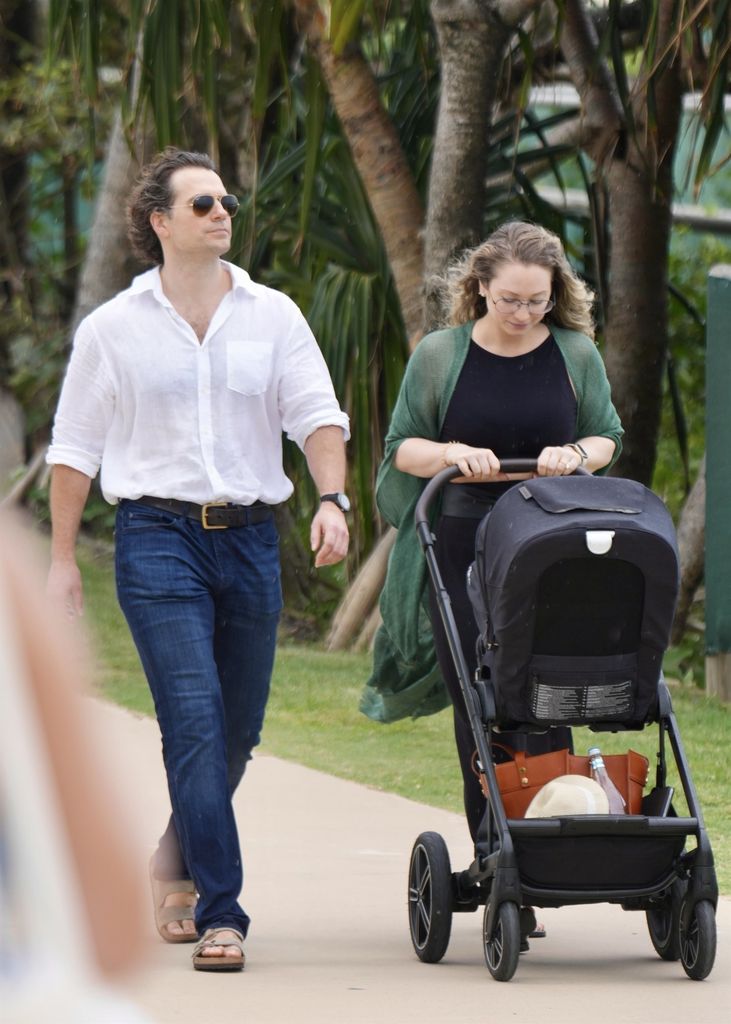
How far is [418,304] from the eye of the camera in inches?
380

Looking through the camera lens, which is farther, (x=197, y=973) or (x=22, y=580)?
(x=197, y=973)

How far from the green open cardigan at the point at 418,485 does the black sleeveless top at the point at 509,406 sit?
1.5 inches

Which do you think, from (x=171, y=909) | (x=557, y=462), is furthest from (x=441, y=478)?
(x=171, y=909)

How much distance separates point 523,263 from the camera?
4.72 m

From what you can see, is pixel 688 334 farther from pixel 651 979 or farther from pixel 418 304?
pixel 651 979

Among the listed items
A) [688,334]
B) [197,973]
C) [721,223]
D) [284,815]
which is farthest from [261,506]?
[721,223]

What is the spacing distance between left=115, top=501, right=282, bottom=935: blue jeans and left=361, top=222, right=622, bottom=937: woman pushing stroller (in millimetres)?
425

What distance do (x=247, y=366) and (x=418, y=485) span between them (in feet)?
1.89

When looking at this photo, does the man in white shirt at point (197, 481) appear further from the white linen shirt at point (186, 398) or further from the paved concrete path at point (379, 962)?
the paved concrete path at point (379, 962)

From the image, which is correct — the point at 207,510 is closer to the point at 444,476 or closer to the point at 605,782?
the point at 444,476

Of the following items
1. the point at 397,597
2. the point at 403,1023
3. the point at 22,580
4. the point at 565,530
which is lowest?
the point at 403,1023

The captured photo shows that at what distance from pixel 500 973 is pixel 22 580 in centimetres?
320

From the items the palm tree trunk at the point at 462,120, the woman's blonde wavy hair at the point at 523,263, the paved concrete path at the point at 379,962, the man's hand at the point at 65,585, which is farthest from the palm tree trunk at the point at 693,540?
the man's hand at the point at 65,585

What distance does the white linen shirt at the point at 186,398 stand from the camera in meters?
4.70
